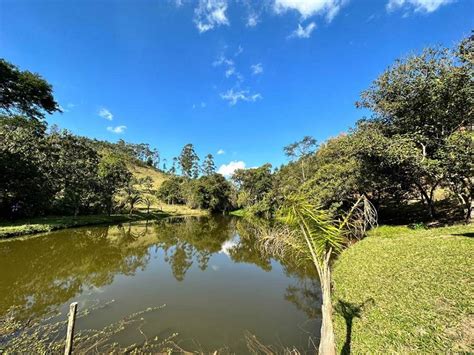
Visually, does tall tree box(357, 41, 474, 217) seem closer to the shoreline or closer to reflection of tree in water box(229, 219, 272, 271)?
reflection of tree in water box(229, 219, 272, 271)

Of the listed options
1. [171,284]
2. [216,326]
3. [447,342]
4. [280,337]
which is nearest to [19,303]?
[171,284]

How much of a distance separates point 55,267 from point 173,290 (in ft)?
22.5

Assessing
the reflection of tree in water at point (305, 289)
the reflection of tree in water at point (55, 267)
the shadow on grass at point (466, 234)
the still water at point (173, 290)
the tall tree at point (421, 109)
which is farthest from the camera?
the tall tree at point (421, 109)

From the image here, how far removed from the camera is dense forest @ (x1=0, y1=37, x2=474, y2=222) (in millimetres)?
11727

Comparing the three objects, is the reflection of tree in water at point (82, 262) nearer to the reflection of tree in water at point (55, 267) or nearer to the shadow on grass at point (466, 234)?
the reflection of tree in water at point (55, 267)

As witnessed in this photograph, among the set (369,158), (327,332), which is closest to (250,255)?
(369,158)

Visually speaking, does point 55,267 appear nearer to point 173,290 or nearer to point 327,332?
point 173,290

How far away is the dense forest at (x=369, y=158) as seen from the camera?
11.7 meters

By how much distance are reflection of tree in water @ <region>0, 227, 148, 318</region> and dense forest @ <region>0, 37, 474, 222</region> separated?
28.5ft

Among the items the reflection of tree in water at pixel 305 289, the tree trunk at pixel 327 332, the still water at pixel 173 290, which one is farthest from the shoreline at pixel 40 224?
the tree trunk at pixel 327 332

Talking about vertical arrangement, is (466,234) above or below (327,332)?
above

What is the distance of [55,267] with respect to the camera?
11.5m

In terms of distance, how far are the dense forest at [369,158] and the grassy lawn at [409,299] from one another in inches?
105

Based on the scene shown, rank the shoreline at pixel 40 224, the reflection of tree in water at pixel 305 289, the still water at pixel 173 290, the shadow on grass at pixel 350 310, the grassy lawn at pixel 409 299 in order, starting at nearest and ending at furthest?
the grassy lawn at pixel 409 299
the shadow on grass at pixel 350 310
the still water at pixel 173 290
the reflection of tree in water at pixel 305 289
the shoreline at pixel 40 224
